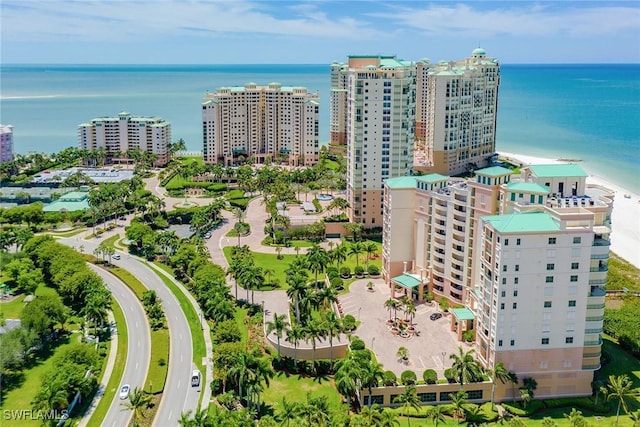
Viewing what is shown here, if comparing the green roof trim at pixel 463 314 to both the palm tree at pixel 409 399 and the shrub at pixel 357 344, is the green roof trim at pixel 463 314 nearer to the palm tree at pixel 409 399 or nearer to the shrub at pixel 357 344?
the shrub at pixel 357 344

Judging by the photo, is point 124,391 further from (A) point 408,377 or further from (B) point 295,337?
(A) point 408,377

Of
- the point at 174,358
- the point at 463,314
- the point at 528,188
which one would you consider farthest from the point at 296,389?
the point at 528,188

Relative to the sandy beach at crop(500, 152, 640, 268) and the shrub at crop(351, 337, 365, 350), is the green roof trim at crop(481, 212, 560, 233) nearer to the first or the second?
the shrub at crop(351, 337, 365, 350)

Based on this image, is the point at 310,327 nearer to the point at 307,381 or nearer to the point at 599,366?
the point at 307,381

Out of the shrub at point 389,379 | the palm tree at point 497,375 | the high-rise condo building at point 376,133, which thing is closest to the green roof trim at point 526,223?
the palm tree at point 497,375

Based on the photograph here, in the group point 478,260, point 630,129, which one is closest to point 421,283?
point 478,260

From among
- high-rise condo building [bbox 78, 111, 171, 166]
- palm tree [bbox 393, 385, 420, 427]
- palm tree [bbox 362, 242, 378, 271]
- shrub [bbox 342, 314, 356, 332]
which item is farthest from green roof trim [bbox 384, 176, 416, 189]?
high-rise condo building [bbox 78, 111, 171, 166]
